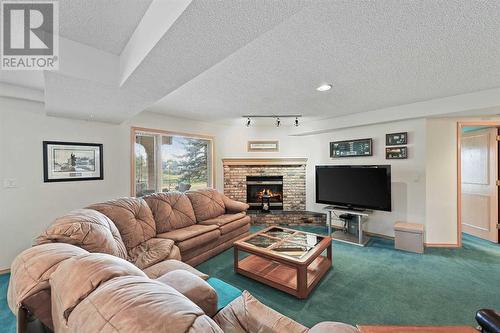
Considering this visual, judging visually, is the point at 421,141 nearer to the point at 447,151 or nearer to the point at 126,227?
the point at 447,151

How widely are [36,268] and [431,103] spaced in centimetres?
477

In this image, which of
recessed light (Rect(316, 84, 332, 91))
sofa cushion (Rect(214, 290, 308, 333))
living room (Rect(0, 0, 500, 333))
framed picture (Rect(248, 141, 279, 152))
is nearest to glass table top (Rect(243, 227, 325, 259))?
living room (Rect(0, 0, 500, 333))

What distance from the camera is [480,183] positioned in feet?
13.3

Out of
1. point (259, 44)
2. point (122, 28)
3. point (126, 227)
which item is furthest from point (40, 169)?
point (259, 44)

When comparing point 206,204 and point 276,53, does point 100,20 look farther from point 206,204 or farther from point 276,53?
point 206,204

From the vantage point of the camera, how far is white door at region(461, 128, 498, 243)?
12.5 feet

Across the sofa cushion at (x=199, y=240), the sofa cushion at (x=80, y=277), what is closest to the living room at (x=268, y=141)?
the sofa cushion at (x=80, y=277)

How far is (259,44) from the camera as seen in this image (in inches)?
71.6

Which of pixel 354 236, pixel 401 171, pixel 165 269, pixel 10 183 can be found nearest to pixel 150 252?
pixel 165 269

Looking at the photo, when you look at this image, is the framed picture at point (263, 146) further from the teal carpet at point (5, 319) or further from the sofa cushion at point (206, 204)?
the teal carpet at point (5, 319)

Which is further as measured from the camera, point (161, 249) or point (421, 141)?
point (421, 141)

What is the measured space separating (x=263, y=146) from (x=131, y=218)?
139 inches

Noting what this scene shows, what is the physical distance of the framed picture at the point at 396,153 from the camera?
12.6ft

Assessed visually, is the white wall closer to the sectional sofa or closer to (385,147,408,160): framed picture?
the sectional sofa
